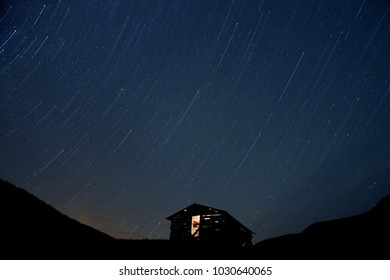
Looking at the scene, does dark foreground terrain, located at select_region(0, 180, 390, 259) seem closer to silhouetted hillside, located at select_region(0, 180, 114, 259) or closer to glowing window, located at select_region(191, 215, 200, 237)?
silhouetted hillside, located at select_region(0, 180, 114, 259)

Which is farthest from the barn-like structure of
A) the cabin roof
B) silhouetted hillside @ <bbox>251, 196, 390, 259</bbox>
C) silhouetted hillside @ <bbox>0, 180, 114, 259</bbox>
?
silhouetted hillside @ <bbox>0, 180, 114, 259</bbox>

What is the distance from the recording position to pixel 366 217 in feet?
52.0

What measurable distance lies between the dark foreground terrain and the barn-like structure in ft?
27.9

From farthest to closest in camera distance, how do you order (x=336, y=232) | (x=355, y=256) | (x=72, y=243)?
(x=336, y=232)
(x=355, y=256)
(x=72, y=243)

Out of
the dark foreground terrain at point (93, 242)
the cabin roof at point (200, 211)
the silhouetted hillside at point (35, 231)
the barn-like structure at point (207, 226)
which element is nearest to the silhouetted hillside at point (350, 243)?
the dark foreground terrain at point (93, 242)

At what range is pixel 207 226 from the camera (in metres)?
23.2

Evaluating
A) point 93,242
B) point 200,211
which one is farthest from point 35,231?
point 200,211

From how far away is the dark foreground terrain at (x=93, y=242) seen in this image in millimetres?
8727

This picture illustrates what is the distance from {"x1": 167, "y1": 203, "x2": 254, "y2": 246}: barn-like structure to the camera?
75.0 ft

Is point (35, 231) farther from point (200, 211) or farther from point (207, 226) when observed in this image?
point (200, 211)
